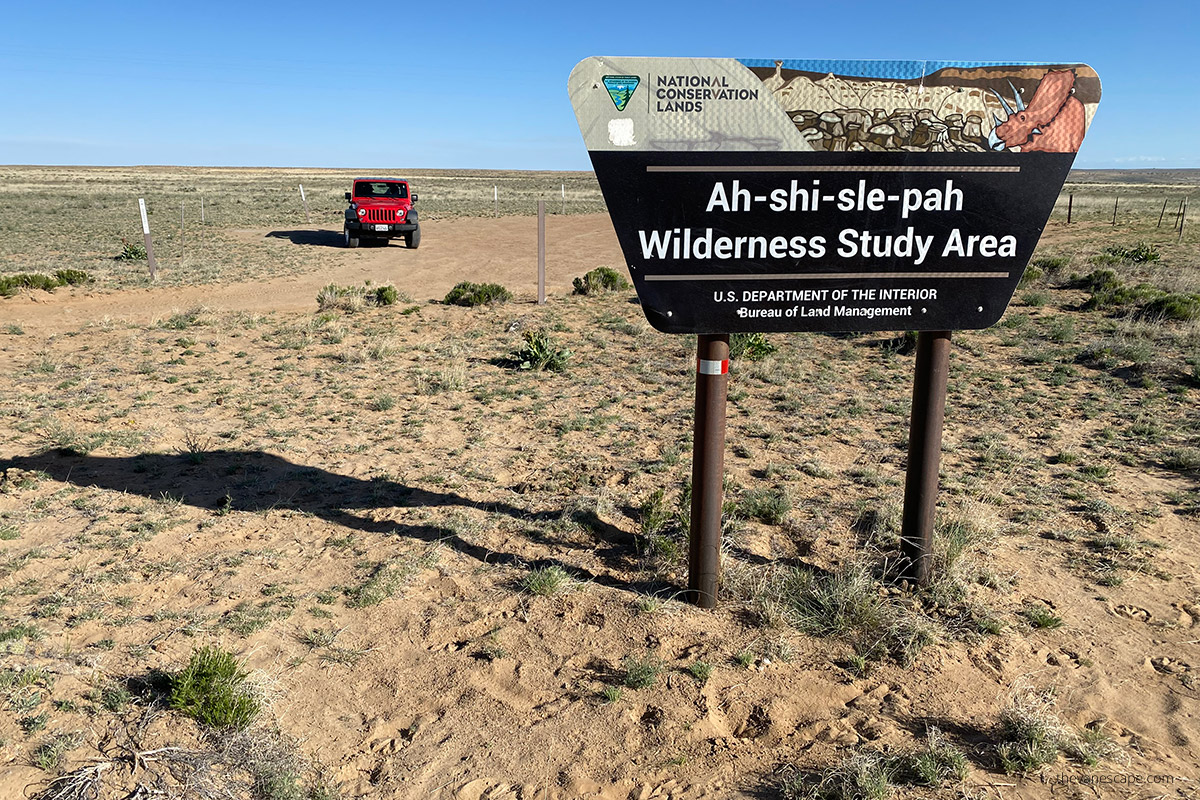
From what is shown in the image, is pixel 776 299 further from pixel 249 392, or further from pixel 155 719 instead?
pixel 249 392

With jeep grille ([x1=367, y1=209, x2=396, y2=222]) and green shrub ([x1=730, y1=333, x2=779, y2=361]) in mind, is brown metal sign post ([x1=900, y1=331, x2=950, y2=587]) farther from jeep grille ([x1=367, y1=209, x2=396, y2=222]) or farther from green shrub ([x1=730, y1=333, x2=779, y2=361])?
jeep grille ([x1=367, y1=209, x2=396, y2=222])

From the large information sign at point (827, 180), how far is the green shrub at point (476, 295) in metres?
10.0

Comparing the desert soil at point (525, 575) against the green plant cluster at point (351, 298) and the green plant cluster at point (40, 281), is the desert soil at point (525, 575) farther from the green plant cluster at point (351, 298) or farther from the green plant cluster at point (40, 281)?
the green plant cluster at point (40, 281)

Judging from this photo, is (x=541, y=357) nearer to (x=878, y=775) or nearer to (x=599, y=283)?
(x=599, y=283)

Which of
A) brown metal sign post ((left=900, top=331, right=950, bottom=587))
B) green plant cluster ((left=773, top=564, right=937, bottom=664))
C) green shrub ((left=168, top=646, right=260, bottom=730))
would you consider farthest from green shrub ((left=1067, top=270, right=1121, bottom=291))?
green shrub ((left=168, top=646, right=260, bottom=730))

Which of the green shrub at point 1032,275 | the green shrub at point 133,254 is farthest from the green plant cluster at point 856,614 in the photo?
the green shrub at point 133,254

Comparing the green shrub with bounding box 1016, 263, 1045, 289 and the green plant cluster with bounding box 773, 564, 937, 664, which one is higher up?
the green shrub with bounding box 1016, 263, 1045, 289

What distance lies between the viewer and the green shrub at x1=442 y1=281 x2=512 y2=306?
1355cm

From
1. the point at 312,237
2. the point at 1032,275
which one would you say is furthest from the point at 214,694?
the point at 312,237

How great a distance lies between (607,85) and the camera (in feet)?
11.6

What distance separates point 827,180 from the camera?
3.79 m

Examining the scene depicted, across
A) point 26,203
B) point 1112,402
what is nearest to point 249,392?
point 1112,402

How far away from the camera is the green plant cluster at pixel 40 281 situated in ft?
44.7

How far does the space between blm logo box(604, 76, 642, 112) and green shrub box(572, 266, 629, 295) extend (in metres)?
11.5
